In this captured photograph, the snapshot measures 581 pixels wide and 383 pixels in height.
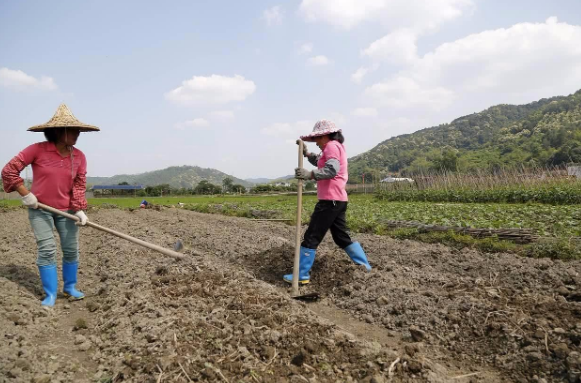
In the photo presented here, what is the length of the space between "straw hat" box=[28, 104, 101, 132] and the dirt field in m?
1.76

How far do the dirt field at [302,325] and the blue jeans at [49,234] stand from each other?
471 mm

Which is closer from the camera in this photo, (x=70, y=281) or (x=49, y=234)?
(x=49, y=234)

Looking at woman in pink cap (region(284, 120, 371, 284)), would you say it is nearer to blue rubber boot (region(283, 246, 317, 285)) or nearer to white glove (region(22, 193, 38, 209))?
blue rubber boot (region(283, 246, 317, 285))

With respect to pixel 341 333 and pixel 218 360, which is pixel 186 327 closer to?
pixel 218 360

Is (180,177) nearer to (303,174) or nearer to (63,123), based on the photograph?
(63,123)

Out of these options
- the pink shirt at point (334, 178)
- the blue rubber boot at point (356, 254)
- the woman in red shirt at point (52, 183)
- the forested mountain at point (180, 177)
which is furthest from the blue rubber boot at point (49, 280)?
the forested mountain at point (180, 177)

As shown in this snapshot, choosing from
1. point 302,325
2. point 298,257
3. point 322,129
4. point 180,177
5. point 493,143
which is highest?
point 493,143

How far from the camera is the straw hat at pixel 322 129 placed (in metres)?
4.61

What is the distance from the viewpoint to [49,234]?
13.3 feet

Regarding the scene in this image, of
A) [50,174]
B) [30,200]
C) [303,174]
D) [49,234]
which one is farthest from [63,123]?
[303,174]

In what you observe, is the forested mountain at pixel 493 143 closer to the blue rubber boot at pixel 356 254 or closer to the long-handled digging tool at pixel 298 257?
the blue rubber boot at pixel 356 254

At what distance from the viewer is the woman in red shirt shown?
3.90m

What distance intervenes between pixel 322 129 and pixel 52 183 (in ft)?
10.3

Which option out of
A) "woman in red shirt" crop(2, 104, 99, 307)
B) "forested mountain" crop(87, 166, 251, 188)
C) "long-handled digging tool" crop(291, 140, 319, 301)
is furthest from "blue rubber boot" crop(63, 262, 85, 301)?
"forested mountain" crop(87, 166, 251, 188)
